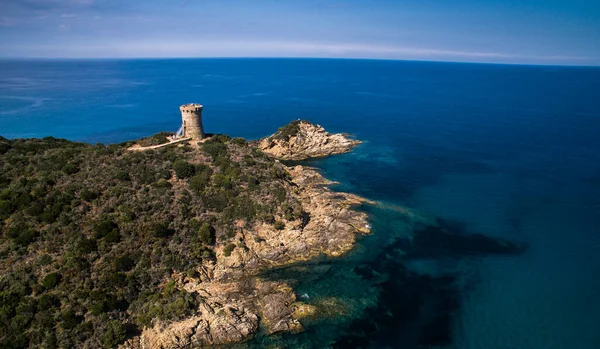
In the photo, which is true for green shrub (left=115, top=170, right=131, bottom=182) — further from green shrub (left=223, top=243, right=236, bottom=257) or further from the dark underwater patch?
the dark underwater patch

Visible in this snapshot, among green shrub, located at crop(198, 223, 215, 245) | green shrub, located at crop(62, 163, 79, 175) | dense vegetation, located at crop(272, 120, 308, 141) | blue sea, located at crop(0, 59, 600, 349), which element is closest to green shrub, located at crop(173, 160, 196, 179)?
green shrub, located at crop(198, 223, 215, 245)

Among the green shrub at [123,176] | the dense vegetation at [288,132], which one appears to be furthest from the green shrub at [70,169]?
the dense vegetation at [288,132]

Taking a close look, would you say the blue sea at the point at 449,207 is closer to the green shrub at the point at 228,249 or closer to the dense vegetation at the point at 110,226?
the green shrub at the point at 228,249

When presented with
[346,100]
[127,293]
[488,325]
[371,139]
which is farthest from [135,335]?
[346,100]

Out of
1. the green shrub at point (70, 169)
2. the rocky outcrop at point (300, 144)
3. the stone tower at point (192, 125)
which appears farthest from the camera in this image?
the rocky outcrop at point (300, 144)

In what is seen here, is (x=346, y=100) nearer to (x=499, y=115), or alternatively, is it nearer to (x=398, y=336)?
(x=499, y=115)

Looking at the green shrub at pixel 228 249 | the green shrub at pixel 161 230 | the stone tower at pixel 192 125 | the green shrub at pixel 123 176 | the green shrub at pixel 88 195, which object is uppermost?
the stone tower at pixel 192 125

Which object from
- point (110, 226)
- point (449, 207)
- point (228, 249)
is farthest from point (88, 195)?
point (449, 207)
